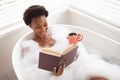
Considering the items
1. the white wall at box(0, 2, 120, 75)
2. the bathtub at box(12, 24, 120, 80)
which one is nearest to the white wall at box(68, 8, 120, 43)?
the white wall at box(0, 2, 120, 75)

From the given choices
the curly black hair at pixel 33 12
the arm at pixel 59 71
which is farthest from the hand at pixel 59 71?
the curly black hair at pixel 33 12

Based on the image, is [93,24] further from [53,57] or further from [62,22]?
[53,57]

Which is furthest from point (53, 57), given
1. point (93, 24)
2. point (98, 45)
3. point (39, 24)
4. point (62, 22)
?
point (62, 22)

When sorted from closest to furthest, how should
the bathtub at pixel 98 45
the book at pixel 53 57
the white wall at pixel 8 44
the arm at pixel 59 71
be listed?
the book at pixel 53 57, the arm at pixel 59 71, the bathtub at pixel 98 45, the white wall at pixel 8 44

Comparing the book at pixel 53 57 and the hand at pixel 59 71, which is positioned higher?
the book at pixel 53 57

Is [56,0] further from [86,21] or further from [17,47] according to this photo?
[17,47]

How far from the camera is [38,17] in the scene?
67.0 inches

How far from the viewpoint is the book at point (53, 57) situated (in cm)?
144

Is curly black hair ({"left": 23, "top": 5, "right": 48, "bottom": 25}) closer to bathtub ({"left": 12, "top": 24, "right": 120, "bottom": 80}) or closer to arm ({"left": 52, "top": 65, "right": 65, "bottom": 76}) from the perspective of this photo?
bathtub ({"left": 12, "top": 24, "right": 120, "bottom": 80})

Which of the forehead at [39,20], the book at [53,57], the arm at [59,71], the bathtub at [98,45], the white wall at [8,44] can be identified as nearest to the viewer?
the book at [53,57]

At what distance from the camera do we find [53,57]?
1444 mm

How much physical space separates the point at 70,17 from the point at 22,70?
3.00 feet

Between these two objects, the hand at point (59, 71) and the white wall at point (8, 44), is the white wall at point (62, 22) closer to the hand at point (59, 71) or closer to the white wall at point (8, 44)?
the white wall at point (8, 44)

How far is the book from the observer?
1438 mm
